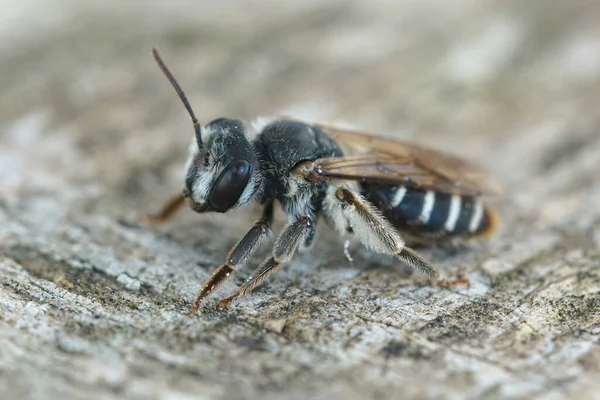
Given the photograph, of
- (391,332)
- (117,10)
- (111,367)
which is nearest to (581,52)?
(391,332)

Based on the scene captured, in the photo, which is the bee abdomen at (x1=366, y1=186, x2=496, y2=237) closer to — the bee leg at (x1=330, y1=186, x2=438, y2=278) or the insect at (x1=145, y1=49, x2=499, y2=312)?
the insect at (x1=145, y1=49, x2=499, y2=312)

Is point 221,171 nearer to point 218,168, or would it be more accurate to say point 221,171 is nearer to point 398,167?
point 218,168

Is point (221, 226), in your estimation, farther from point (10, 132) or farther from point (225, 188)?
point (10, 132)

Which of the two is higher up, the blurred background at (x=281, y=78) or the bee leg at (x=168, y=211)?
the blurred background at (x=281, y=78)

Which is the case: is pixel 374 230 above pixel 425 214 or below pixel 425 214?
below

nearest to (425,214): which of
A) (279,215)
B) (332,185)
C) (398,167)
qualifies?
(398,167)

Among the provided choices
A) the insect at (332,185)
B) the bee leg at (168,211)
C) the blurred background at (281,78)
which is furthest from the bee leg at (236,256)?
the blurred background at (281,78)

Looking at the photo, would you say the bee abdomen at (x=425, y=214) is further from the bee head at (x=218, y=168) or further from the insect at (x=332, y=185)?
the bee head at (x=218, y=168)
